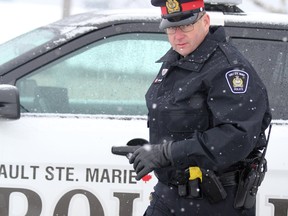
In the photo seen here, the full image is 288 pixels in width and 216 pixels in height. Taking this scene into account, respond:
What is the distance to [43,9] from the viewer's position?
63.0ft

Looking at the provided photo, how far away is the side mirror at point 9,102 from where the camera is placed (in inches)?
145

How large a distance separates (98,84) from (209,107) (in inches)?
45.2

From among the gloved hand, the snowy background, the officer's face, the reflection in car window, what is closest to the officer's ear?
the officer's face

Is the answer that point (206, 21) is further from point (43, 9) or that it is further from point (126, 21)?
point (43, 9)

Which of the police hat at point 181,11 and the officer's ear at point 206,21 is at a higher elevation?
the police hat at point 181,11

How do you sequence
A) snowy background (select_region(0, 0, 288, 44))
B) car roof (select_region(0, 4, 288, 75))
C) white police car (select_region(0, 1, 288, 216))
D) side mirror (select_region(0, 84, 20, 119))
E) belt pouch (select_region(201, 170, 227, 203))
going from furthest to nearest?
1. snowy background (select_region(0, 0, 288, 44))
2. car roof (select_region(0, 4, 288, 75))
3. white police car (select_region(0, 1, 288, 216))
4. side mirror (select_region(0, 84, 20, 119))
5. belt pouch (select_region(201, 170, 227, 203))

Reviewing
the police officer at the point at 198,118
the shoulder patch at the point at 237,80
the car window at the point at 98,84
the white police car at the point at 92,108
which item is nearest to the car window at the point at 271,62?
the white police car at the point at 92,108

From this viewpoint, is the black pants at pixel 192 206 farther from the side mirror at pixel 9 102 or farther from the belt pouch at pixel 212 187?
the side mirror at pixel 9 102

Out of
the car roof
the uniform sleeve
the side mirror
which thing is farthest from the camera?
the car roof

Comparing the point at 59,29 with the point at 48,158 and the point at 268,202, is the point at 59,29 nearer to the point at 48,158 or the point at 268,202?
the point at 48,158

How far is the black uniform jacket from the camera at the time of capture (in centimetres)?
289

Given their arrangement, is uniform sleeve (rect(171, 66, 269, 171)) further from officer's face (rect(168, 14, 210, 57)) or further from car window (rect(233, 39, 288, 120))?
car window (rect(233, 39, 288, 120))

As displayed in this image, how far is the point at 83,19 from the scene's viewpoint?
4152 mm

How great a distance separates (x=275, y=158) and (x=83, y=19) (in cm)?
124
